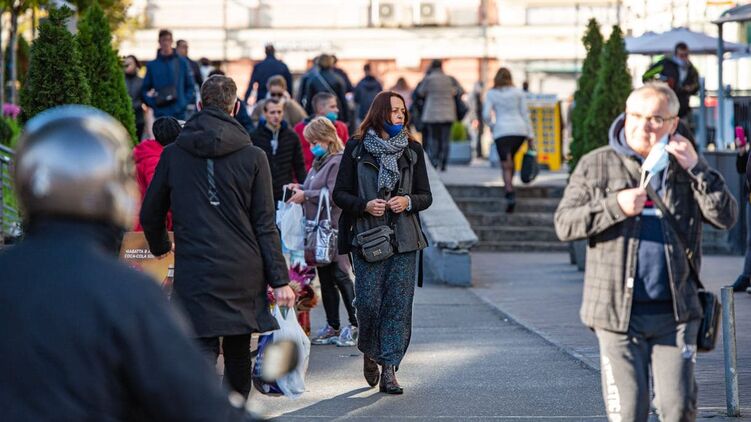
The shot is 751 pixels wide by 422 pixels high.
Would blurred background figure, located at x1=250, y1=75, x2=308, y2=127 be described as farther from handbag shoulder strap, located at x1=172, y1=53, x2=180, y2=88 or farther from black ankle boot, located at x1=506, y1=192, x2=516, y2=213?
black ankle boot, located at x1=506, y1=192, x2=516, y2=213

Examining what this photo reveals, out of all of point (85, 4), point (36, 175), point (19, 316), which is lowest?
point (19, 316)

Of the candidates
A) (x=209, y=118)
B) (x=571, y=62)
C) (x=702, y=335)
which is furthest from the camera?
(x=571, y=62)

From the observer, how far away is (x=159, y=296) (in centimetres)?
273

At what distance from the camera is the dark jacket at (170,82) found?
16906 millimetres

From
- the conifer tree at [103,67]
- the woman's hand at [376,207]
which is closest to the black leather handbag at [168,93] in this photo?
the conifer tree at [103,67]

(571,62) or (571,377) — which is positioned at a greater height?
(571,62)

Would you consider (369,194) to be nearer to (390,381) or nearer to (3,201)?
(390,381)

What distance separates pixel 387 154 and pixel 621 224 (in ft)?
10.9

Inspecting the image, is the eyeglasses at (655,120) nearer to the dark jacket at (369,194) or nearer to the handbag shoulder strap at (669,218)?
the handbag shoulder strap at (669,218)

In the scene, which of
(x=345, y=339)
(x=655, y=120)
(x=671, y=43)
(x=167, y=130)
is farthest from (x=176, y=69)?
(x=655, y=120)

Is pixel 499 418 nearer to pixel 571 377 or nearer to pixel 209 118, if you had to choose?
pixel 571 377

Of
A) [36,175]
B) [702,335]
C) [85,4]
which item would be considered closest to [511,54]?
[85,4]

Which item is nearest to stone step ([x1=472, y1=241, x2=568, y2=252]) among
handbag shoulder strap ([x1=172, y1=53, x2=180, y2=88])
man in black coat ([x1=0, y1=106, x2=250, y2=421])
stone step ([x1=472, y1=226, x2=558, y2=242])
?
stone step ([x1=472, y1=226, x2=558, y2=242])

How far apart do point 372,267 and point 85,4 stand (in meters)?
15.1
